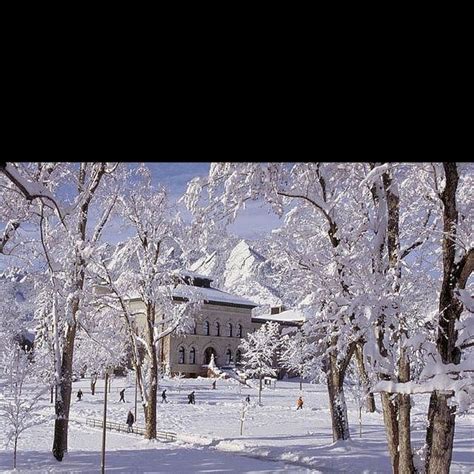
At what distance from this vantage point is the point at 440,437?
907cm

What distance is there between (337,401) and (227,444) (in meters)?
5.52

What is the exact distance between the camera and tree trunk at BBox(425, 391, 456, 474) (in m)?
8.92

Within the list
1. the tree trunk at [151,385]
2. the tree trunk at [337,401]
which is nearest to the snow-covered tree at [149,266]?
the tree trunk at [151,385]

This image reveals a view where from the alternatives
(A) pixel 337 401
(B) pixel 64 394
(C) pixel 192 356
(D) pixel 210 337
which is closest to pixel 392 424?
(A) pixel 337 401

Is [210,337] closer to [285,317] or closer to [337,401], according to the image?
[285,317]

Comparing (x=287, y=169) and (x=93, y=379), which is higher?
(x=287, y=169)

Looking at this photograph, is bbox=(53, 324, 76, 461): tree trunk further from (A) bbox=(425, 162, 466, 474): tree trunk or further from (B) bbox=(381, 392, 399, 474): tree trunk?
(A) bbox=(425, 162, 466, 474): tree trunk

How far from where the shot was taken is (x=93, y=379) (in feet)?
160

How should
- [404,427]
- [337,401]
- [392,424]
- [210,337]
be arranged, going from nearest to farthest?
1. [404,427]
2. [392,424]
3. [337,401]
4. [210,337]

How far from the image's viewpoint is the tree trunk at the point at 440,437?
892 centimetres

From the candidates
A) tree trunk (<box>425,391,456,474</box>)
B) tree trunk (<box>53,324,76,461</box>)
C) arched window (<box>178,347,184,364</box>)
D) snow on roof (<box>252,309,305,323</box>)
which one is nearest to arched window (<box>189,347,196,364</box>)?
arched window (<box>178,347,184,364</box>)
